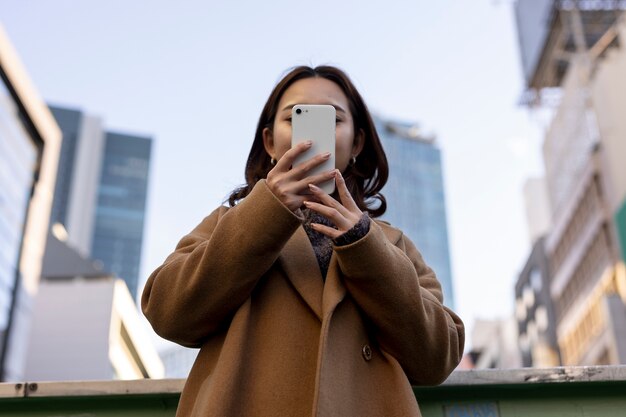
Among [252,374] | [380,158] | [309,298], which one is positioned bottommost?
[252,374]

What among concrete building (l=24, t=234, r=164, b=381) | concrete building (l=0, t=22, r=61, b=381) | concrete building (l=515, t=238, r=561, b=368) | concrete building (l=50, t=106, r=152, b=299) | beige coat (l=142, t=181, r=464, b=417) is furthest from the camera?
concrete building (l=50, t=106, r=152, b=299)

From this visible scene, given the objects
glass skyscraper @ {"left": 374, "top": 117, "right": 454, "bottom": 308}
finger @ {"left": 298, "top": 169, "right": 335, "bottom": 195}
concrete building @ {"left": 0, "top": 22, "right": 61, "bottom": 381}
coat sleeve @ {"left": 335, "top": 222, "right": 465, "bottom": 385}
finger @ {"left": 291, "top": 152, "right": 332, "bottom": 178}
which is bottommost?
glass skyscraper @ {"left": 374, "top": 117, "right": 454, "bottom": 308}

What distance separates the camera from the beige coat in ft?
6.59

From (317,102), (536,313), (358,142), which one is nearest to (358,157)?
(358,142)

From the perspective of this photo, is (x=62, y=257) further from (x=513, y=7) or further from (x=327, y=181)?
(x=327, y=181)

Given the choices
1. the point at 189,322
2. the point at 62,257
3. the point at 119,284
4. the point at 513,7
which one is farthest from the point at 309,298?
the point at 513,7

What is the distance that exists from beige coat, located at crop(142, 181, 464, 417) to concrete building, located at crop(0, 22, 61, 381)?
30.3 meters

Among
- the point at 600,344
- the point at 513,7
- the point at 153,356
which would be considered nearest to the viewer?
the point at 153,356

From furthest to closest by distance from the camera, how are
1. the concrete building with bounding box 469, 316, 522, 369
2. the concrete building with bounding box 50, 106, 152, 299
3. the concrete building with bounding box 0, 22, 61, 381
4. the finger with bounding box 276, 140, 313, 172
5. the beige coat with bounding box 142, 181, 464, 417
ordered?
the concrete building with bounding box 50, 106, 152, 299 → the concrete building with bounding box 469, 316, 522, 369 → the concrete building with bounding box 0, 22, 61, 381 → the finger with bounding box 276, 140, 313, 172 → the beige coat with bounding box 142, 181, 464, 417

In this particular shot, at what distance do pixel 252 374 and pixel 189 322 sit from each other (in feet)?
0.70

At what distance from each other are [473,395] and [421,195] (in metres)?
104

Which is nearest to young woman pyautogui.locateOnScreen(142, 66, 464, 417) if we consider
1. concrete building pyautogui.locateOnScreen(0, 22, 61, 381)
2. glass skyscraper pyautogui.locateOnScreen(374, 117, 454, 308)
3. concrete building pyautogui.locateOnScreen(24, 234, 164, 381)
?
concrete building pyautogui.locateOnScreen(24, 234, 164, 381)

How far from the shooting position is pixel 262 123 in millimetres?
2686

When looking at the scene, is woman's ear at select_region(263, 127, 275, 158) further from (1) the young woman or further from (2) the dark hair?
(1) the young woman
